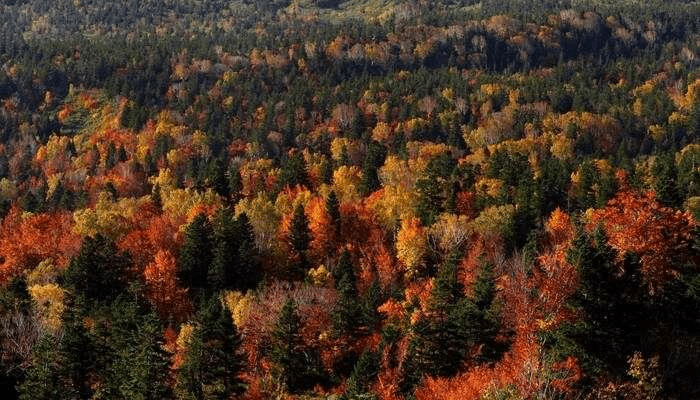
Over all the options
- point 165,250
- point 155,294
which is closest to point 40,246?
point 165,250

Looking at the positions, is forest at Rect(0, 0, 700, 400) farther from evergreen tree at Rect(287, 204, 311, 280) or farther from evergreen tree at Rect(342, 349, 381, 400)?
evergreen tree at Rect(342, 349, 381, 400)

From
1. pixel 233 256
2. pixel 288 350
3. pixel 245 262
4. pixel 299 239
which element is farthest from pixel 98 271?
pixel 288 350

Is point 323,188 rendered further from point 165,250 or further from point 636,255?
point 636,255

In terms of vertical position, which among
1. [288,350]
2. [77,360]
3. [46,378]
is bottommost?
[288,350]

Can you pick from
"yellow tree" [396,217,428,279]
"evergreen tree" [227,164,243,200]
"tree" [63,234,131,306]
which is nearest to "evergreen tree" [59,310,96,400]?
"tree" [63,234,131,306]

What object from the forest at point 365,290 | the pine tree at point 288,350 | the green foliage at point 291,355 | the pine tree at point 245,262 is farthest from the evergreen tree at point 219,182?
the pine tree at point 288,350

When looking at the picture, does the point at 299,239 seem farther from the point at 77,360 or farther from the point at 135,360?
the point at 135,360

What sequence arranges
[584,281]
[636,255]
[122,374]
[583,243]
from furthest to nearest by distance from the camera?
[122,374] → [636,255] → [583,243] → [584,281]

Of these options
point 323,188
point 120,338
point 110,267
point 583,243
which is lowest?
point 323,188
